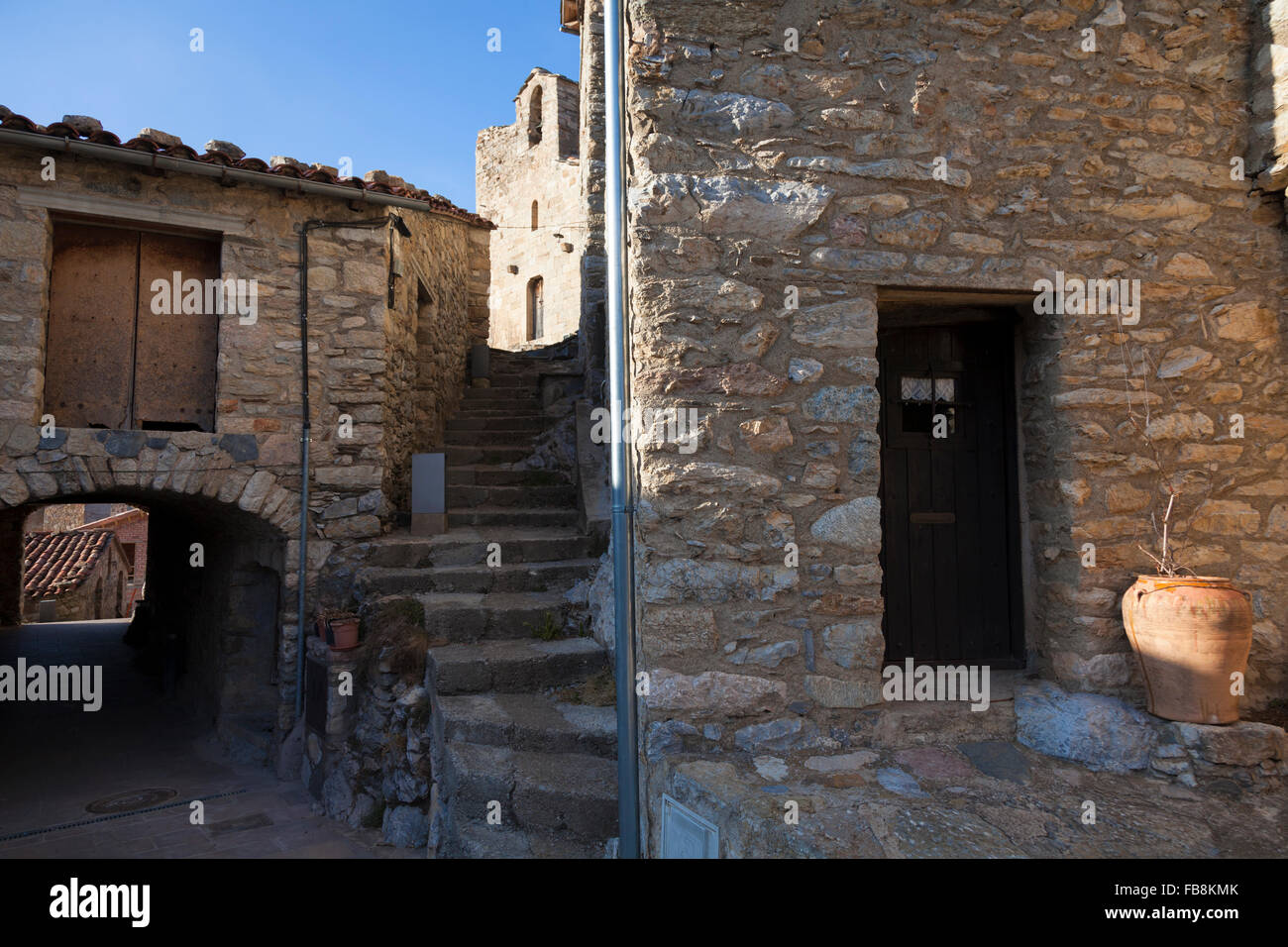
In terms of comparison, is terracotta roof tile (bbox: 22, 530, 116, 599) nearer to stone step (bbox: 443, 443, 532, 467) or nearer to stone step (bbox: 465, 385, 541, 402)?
stone step (bbox: 465, 385, 541, 402)

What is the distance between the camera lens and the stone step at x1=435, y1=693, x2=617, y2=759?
132 inches

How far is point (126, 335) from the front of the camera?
5.54 metres

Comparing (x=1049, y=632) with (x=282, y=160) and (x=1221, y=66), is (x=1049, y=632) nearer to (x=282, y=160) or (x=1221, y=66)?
(x=1221, y=66)

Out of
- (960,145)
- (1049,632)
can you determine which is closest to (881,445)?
(1049,632)

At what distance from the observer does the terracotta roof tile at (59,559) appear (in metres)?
14.3

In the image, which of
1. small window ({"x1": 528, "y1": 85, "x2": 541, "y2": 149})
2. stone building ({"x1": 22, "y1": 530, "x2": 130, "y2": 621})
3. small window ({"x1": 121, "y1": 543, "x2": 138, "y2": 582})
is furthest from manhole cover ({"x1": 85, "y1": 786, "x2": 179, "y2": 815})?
small window ({"x1": 121, "y1": 543, "x2": 138, "y2": 582})

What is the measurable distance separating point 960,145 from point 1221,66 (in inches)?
49.5

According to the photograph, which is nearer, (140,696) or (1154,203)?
(1154,203)

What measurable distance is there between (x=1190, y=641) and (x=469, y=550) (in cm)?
435

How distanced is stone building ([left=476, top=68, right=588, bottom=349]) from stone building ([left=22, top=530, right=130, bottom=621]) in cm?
982

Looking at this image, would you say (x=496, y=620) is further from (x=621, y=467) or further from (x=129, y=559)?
(x=129, y=559)

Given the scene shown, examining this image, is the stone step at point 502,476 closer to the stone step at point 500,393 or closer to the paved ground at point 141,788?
the stone step at point 500,393

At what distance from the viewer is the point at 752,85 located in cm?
278

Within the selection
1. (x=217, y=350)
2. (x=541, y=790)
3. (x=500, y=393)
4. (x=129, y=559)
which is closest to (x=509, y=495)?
(x=217, y=350)
